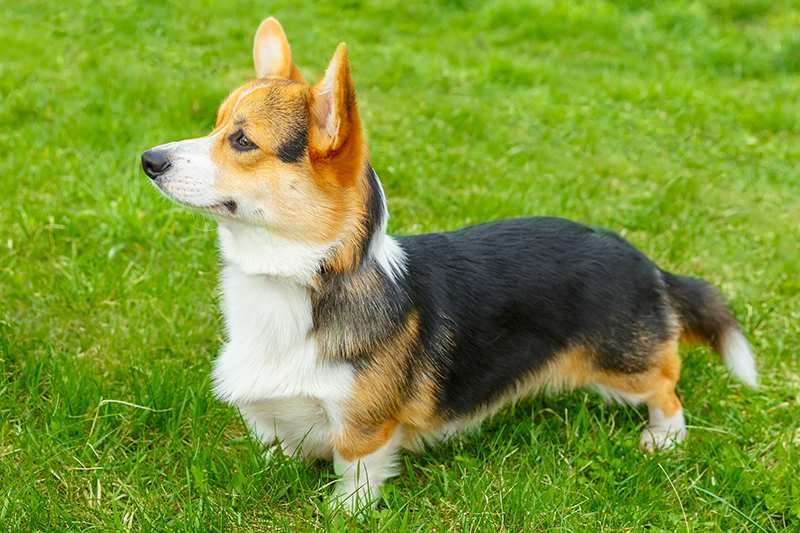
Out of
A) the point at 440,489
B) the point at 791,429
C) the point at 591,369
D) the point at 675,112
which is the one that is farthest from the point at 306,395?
the point at 675,112

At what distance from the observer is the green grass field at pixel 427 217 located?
9.73ft

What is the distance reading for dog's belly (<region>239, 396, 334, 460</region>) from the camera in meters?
2.86

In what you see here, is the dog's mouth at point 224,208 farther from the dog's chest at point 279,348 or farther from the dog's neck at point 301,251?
the dog's chest at point 279,348

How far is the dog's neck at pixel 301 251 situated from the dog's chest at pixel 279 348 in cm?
6

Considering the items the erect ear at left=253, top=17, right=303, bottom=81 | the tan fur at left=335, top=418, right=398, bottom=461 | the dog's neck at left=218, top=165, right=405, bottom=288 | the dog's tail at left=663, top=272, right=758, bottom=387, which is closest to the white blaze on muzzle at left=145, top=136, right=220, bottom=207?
the dog's neck at left=218, top=165, right=405, bottom=288

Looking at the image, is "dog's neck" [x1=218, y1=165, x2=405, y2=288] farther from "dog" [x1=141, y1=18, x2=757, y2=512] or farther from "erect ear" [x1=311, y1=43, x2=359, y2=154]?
"erect ear" [x1=311, y1=43, x2=359, y2=154]

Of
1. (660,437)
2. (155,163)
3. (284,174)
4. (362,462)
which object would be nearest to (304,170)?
(284,174)

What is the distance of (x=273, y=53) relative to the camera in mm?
3006

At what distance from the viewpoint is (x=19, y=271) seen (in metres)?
4.10

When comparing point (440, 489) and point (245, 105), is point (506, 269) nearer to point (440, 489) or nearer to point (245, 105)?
point (440, 489)

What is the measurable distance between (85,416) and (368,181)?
145 cm

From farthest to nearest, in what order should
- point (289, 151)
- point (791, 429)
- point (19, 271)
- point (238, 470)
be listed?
point (19, 271), point (791, 429), point (238, 470), point (289, 151)

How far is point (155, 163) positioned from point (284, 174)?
0.39 m

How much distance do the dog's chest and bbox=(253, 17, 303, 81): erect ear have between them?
727mm
